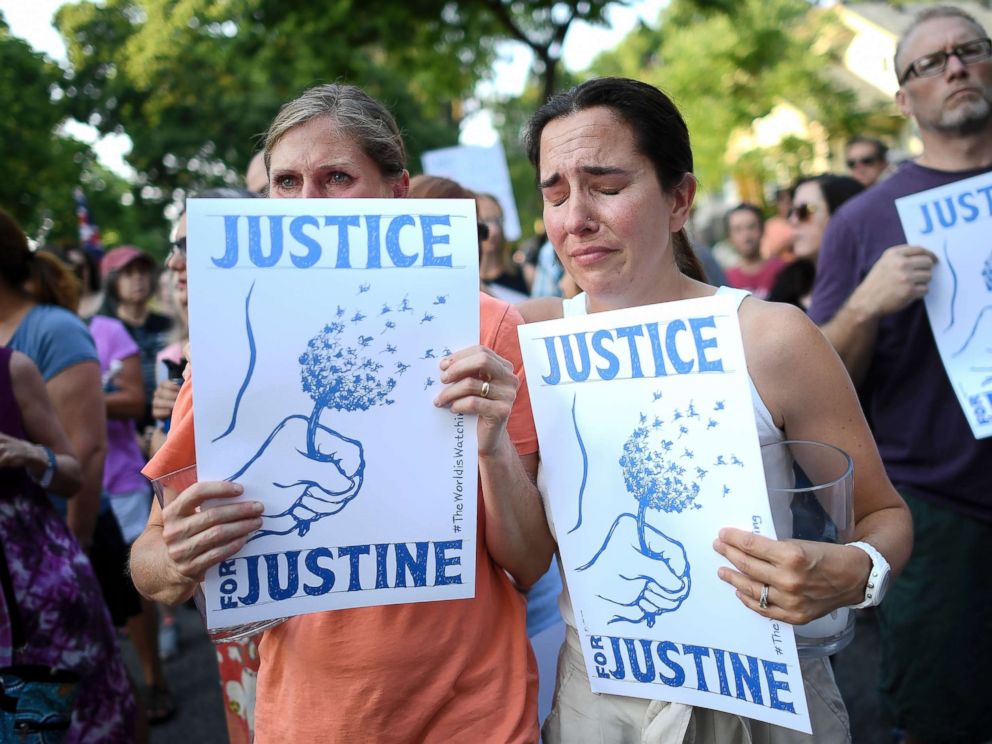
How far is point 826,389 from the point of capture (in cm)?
169

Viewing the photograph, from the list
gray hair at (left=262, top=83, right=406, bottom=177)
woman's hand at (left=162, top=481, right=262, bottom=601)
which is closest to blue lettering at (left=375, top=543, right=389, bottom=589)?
woman's hand at (left=162, top=481, right=262, bottom=601)

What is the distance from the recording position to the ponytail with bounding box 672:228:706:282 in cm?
203

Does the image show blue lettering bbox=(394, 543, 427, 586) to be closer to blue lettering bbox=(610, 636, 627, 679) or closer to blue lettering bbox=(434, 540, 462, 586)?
blue lettering bbox=(434, 540, 462, 586)

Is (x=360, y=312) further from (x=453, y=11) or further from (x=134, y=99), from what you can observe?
(x=134, y=99)

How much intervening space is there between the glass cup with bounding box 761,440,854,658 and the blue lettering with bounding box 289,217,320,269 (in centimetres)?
83

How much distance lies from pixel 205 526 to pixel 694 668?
0.87 meters

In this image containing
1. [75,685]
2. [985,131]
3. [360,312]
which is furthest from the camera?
[985,131]

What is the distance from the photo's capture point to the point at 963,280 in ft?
8.20

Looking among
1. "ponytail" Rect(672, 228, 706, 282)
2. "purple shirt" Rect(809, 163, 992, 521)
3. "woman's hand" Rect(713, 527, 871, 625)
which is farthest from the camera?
"purple shirt" Rect(809, 163, 992, 521)

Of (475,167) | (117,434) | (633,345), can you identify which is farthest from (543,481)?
(475,167)

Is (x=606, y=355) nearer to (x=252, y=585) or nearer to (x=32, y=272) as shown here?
(x=252, y=585)

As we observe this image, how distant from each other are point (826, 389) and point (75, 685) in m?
2.11

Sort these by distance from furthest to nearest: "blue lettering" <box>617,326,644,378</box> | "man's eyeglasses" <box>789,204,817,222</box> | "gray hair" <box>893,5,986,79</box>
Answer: "man's eyeglasses" <box>789,204,817,222</box> < "gray hair" <box>893,5,986,79</box> < "blue lettering" <box>617,326,644,378</box>

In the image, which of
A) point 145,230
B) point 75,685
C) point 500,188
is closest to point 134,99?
point 145,230
